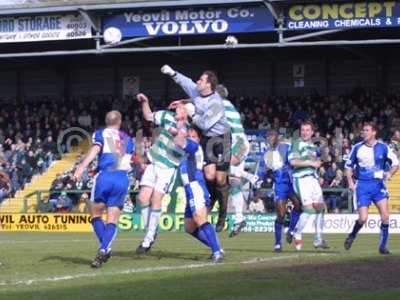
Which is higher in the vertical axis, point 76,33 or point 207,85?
point 76,33

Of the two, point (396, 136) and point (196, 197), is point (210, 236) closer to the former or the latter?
point (196, 197)

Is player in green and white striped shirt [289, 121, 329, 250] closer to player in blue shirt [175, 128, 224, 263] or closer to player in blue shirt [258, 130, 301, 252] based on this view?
player in blue shirt [258, 130, 301, 252]

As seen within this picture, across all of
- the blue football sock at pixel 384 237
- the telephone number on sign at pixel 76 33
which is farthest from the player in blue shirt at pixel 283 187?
the telephone number on sign at pixel 76 33

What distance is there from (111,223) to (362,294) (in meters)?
4.05

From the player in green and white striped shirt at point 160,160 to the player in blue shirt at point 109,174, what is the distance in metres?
0.65

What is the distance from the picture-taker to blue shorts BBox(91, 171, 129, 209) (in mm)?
12445

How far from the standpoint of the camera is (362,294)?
31.4ft

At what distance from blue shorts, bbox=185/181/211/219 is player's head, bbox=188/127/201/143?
65 cm

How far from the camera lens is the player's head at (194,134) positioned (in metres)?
13.0

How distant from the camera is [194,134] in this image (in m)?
13.1

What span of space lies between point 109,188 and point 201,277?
2273 mm

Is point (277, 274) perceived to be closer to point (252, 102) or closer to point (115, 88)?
point (252, 102)

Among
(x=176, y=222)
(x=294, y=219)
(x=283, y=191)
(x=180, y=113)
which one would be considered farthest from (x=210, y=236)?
(x=176, y=222)

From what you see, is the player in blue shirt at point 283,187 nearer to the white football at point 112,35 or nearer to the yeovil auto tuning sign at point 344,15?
the yeovil auto tuning sign at point 344,15
